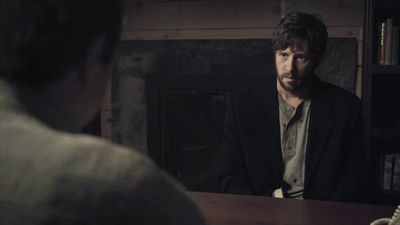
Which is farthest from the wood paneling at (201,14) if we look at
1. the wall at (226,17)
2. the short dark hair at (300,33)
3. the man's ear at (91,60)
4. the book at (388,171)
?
the man's ear at (91,60)

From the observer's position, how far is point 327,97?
2002 millimetres

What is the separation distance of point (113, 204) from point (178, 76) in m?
2.47

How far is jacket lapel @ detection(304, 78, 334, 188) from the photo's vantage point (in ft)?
6.26

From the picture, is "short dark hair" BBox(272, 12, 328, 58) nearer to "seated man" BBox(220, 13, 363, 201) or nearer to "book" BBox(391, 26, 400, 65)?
"seated man" BBox(220, 13, 363, 201)

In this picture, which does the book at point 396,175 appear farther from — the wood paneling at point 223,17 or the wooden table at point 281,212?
the wooden table at point 281,212

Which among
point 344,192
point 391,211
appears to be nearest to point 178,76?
point 344,192

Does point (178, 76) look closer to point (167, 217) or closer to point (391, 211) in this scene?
point (391, 211)

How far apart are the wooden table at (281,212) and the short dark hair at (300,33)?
0.72 m

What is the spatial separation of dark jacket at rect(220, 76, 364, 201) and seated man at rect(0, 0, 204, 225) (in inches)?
53.5

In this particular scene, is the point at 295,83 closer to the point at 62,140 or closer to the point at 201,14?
the point at 201,14

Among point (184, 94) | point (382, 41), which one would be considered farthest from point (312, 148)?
point (184, 94)

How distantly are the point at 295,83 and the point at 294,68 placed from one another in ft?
0.19

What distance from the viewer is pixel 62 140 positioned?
439 millimetres

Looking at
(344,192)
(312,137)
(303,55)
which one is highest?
(303,55)
